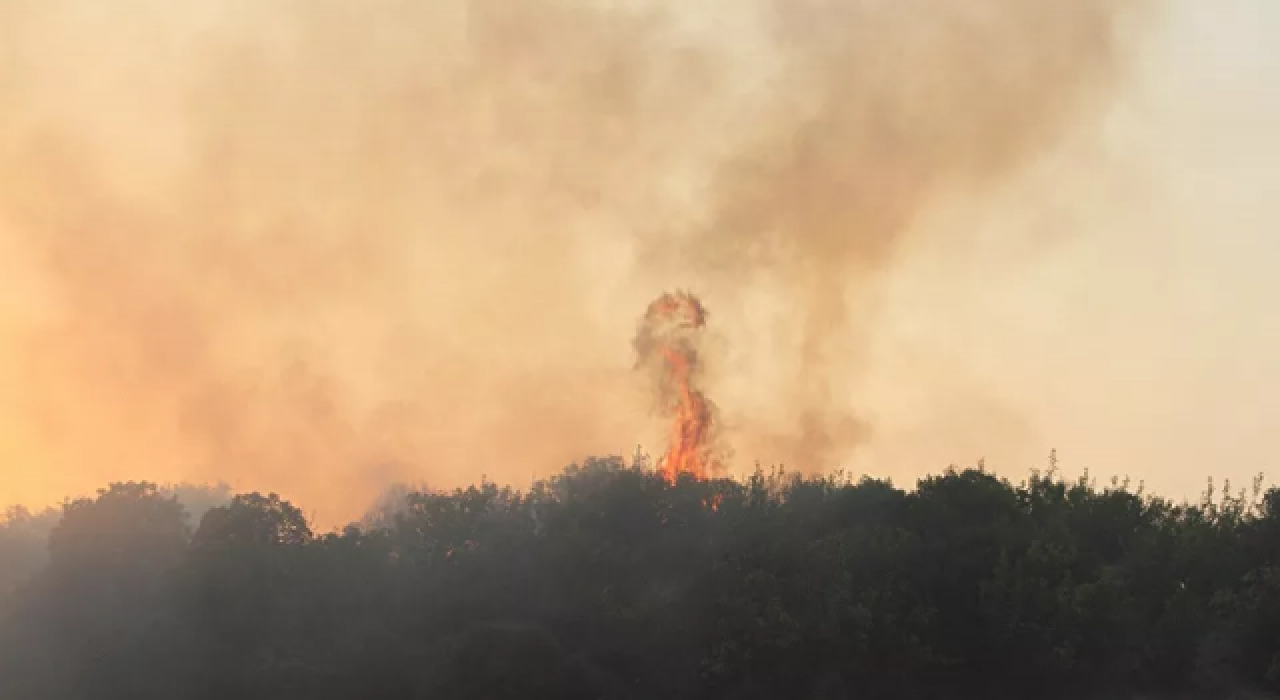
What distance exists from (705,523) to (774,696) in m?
14.3

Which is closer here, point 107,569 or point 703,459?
point 107,569

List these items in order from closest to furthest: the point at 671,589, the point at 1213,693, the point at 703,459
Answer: the point at 1213,693, the point at 671,589, the point at 703,459

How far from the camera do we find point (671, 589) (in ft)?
243

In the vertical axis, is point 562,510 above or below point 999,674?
above

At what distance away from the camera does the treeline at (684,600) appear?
2635 inches

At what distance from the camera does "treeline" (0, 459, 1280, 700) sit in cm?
6694

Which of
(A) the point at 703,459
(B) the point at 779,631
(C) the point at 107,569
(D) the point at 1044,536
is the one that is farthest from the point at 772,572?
(C) the point at 107,569

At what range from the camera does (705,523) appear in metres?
80.2

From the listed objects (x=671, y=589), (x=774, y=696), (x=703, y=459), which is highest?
(x=703, y=459)

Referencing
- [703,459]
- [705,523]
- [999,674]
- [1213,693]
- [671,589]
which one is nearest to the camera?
[1213,693]

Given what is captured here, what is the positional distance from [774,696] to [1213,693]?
2142cm

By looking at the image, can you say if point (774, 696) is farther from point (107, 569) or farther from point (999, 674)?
point (107, 569)

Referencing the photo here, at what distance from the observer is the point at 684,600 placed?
72000mm

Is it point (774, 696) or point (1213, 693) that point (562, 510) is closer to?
point (774, 696)
